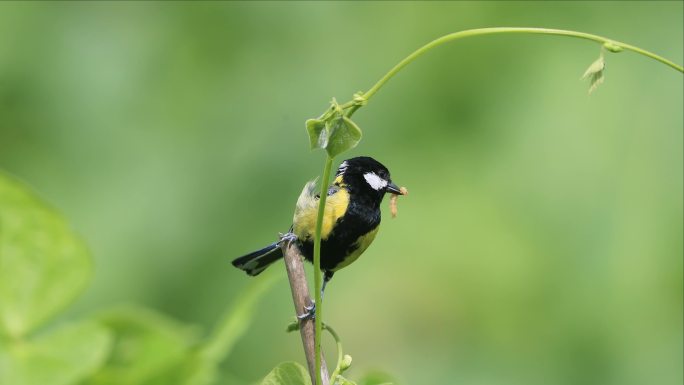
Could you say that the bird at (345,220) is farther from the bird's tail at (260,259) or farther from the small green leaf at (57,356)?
the small green leaf at (57,356)

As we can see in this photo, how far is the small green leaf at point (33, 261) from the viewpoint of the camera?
25.3 inches

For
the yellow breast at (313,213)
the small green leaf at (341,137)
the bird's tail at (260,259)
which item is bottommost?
the small green leaf at (341,137)

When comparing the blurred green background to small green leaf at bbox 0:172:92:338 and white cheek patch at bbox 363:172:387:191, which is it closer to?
white cheek patch at bbox 363:172:387:191

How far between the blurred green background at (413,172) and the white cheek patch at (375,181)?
1.12 meters

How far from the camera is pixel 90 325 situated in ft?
2.14

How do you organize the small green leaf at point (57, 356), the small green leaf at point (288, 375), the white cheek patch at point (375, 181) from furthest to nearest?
the white cheek patch at point (375, 181)
the small green leaf at point (288, 375)
the small green leaf at point (57, 356)

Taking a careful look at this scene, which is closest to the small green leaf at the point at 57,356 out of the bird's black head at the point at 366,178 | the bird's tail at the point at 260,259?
the bird's black head at the point at 366,178

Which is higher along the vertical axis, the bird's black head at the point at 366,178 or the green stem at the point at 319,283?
the bird's black head at the point at 366,178

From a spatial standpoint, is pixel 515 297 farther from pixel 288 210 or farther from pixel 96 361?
pixel 96 361

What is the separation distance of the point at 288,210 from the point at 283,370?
77.7 inches

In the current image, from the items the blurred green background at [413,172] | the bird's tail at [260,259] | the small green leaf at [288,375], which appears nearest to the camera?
the small green leaf at [288,375]

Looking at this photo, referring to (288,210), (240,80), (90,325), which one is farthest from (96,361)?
(240,80)

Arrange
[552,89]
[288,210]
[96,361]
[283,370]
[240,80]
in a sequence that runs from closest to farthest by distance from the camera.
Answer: [96,361], [283,370], [288,210], [552,89], [240,80]

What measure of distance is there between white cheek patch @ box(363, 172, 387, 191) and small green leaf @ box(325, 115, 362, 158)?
2.53 feet
